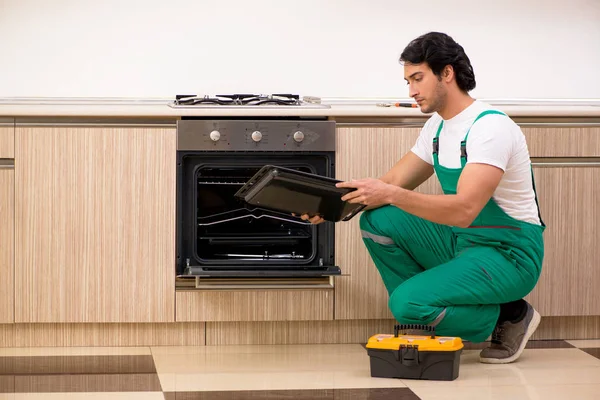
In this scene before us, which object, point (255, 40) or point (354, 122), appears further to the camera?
point (255, 40)

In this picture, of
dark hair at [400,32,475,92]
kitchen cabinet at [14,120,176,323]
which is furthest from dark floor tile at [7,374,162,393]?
dark hair at [400,32,475,92]

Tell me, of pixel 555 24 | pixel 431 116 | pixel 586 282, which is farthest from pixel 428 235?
pixel 555 24

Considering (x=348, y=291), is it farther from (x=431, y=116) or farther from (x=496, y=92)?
(x=496, y=92)

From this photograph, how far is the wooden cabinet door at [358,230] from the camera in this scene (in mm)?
3594

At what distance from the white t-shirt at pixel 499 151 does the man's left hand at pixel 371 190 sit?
0.29 meters

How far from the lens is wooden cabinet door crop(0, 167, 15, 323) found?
3486 millimetres

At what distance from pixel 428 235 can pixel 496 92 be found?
1.23 meters

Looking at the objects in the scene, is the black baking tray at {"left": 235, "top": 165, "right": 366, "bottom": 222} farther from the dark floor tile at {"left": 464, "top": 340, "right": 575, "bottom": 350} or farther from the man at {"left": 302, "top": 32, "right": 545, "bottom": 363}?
the dark floor tile at {"left": 464, "top": 340, "right": 575, "bottom": 350}

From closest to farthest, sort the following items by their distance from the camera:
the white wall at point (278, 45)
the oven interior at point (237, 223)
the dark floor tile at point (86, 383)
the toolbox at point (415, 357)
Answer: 1. the dark floor tile at point (86, 383)
2. the toolbox at point (415, 357)
3. the oven interior at point (237, 223)
4. the white wall at point (278, 45)

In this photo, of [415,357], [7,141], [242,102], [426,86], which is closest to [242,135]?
[242,102]

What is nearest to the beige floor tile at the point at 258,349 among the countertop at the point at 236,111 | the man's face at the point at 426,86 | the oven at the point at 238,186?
the oven at the point at 238,186

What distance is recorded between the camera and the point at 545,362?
10.9 ft

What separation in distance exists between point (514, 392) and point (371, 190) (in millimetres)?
739

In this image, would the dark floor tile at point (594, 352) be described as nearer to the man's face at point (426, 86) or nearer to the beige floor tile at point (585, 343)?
the beige floor tile at point (585, 343)
